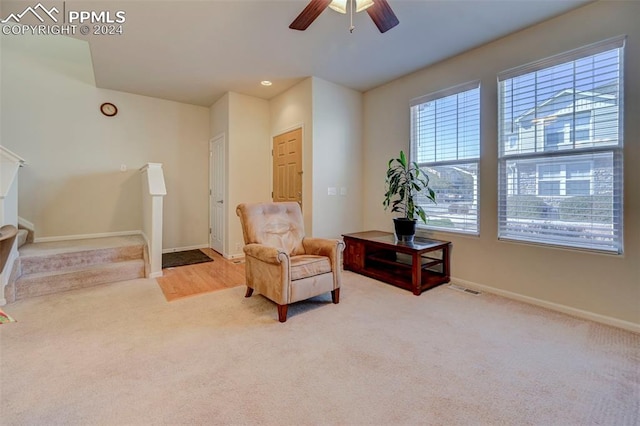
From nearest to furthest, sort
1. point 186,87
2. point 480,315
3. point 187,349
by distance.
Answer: point 187,349, point 480,315, point 186,87

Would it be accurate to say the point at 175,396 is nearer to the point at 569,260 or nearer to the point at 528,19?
the point at 569,260

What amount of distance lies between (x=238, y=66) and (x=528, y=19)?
10.3 ft

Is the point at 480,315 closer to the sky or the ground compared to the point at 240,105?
closer to the ground

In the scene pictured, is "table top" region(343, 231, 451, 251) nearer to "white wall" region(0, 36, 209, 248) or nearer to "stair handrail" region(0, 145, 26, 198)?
"white wall" region(0, 36, 209, 248)

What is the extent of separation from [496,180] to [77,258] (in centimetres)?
492

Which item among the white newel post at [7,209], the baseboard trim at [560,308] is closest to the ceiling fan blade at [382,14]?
the baseboard trim at [560,308]

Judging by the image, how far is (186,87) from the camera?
4.28 meters

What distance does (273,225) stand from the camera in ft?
9.78

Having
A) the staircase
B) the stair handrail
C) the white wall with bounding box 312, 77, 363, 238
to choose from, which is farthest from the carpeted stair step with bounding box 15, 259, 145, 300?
the white wall with bounding box 312, 77, 363, 238

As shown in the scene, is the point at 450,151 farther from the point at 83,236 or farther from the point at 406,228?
the point at 83,236

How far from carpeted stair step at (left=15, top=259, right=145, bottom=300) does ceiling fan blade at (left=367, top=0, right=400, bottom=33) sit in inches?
148

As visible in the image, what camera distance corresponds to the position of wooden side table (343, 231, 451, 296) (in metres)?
3.05

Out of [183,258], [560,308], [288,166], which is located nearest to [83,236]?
[183,258]

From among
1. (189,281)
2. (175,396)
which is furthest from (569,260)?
(189,281)
